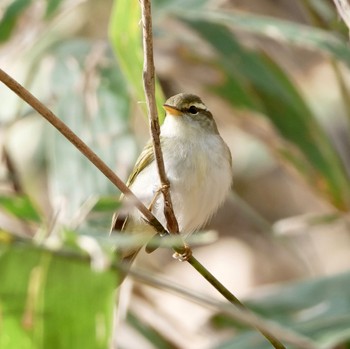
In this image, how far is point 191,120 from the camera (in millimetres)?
3521

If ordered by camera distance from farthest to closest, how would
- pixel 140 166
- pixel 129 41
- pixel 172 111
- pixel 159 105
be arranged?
pixel 172 111
pixel 140 166
pixel 129 41
pixel 159 105

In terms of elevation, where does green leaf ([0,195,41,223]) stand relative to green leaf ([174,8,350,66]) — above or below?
below

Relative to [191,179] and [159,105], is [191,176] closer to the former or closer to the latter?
[191,179]

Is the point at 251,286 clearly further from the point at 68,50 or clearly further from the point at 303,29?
the point at 303,29

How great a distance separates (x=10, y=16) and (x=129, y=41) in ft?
3.90

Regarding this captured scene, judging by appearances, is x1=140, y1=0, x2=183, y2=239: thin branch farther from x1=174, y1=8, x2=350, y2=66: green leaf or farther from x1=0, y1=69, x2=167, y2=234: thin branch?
x1=174, y1=8, x2=350, y2=66: green leaf

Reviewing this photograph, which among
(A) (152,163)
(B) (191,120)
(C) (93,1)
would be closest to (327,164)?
(B) (191,120)

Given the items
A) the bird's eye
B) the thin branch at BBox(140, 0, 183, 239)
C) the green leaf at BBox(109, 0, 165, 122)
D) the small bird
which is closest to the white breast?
the small bird

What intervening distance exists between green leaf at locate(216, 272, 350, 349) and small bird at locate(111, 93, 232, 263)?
577 mm

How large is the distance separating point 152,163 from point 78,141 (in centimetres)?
147

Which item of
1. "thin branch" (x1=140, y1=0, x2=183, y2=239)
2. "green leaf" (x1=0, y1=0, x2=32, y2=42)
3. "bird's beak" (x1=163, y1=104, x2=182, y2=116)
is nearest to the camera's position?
"thin branch" (x1=140, y1=0, x2=183, y2=239)

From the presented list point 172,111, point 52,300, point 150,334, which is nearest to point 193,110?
point 172,111

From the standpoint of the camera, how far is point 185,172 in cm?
316

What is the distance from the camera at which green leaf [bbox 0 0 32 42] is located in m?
3.81
